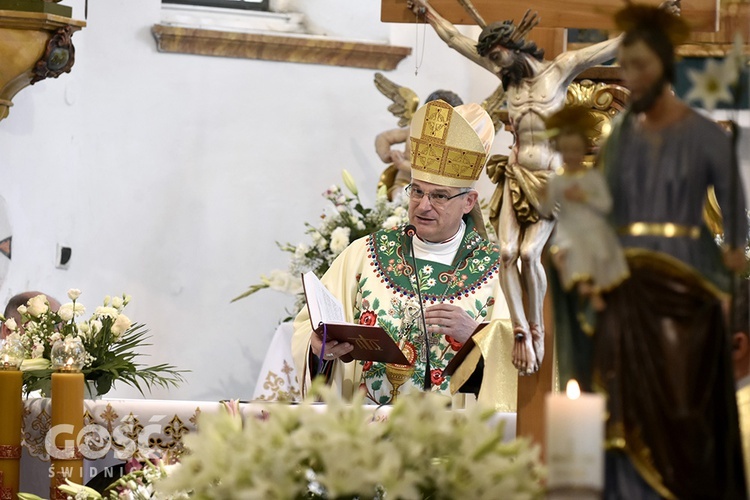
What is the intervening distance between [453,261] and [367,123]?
3.11 meters

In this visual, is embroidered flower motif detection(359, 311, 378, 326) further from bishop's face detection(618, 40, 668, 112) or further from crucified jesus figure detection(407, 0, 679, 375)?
bishop's face detection(618, 40, 668, 112)

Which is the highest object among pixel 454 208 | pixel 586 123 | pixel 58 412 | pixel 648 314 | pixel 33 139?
pixel 33 139

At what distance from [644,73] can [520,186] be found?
1.03 meters

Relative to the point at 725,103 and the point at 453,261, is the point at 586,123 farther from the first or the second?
the point at 453,261

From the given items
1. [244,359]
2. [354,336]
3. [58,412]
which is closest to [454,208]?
[354,336]

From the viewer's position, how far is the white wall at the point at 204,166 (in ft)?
24.6

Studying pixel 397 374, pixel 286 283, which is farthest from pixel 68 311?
pixel 286 283

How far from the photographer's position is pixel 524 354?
2811 millimetres

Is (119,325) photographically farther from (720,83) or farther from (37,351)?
(720,83)

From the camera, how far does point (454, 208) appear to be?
501 centimetres

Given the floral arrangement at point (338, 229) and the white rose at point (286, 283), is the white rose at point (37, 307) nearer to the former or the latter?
the floral arrangement at point (338, 229)

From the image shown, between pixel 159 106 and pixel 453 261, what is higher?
pixel 159 106

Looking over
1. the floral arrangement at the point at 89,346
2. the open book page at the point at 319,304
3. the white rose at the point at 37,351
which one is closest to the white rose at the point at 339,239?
the open book page at the point at 319,304

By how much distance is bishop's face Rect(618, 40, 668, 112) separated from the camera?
5.62 ft
